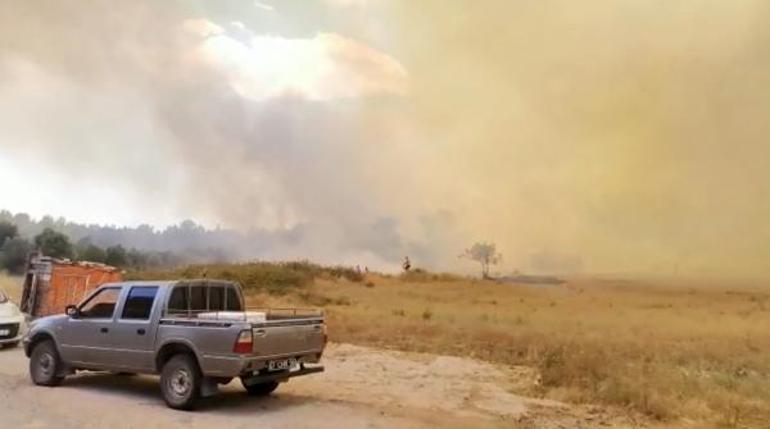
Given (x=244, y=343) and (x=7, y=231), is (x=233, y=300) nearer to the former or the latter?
(x=244, y=343)

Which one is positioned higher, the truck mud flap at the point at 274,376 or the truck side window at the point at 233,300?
the truck side window at the point at 233,300

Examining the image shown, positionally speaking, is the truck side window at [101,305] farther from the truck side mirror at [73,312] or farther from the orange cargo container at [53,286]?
the orange cargo container at [53,286]

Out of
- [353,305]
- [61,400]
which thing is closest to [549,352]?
[61,400]

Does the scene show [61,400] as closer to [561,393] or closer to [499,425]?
[499,425]

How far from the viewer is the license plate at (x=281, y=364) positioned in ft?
30.8

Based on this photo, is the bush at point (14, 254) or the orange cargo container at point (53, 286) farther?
the bush at point (14, 254)

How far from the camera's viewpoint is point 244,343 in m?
8.95

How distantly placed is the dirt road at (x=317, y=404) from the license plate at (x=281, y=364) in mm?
619

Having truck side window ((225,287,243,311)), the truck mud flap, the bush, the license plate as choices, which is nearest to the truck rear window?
truck side window ((225,287,243,311))

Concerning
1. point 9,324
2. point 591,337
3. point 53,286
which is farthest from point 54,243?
point 591,337

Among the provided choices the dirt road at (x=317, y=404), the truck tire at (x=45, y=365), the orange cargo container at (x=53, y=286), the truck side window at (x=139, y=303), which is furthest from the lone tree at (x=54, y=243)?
the truck side window at (x=139, y=303)

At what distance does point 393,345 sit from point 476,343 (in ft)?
7.78

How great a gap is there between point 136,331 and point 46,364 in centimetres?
242

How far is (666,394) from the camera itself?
1152cm
